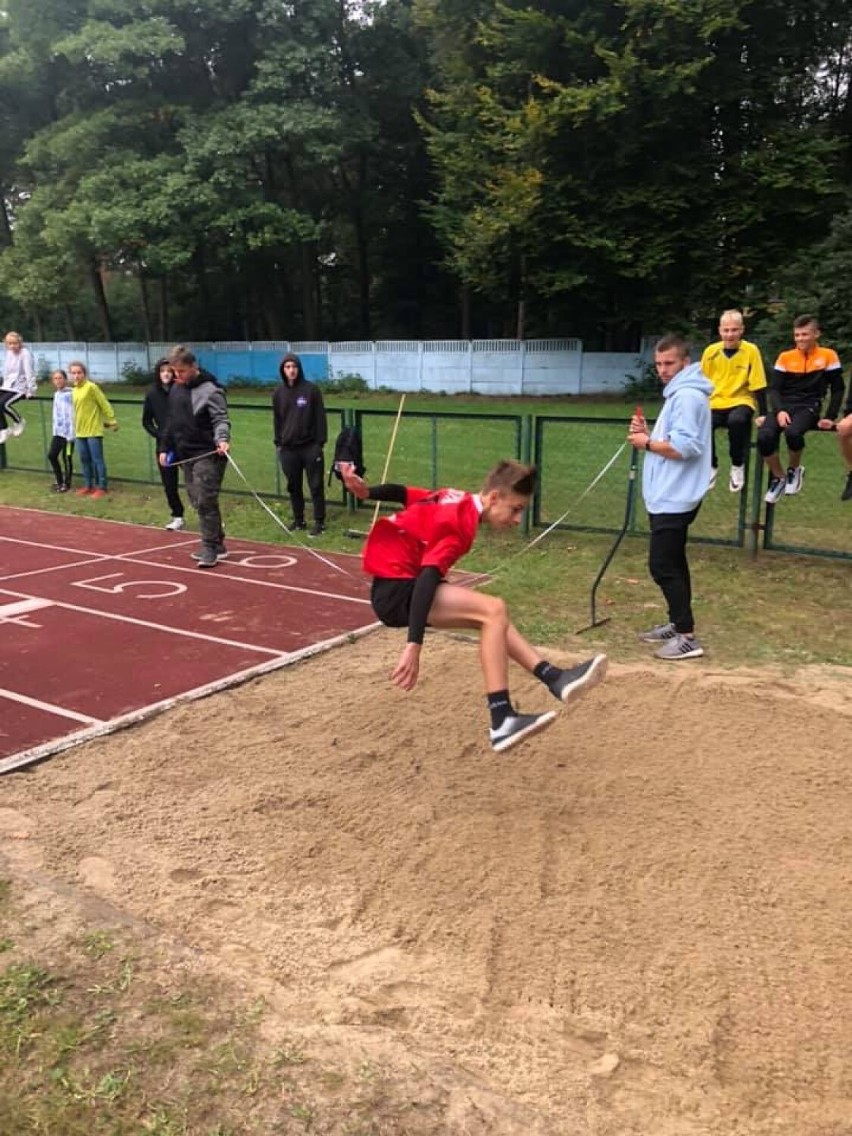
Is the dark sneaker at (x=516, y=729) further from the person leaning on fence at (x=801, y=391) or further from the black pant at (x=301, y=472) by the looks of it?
the black pant at (x=301, y=472)

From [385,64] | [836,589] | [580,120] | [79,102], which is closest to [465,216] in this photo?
[580,120]

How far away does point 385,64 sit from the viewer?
35.8 meters

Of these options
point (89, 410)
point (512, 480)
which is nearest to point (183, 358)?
point (89, 410)

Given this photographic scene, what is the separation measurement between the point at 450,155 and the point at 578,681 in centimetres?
3016

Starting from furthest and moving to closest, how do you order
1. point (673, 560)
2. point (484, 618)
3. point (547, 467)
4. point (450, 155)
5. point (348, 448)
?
point (450, 155), point (547, 467), point (348, 448), point (673, 560), point (484, 618)

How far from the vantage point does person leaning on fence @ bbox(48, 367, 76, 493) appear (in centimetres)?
1304

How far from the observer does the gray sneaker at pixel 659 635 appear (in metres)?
6.66

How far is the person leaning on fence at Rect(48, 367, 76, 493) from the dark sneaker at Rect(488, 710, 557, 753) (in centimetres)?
1071

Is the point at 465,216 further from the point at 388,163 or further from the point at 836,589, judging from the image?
the point at 836,589

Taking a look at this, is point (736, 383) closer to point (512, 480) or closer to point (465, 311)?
point (512, 480)

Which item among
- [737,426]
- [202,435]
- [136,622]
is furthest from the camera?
[202,435]

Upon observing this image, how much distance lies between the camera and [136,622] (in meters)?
7.26

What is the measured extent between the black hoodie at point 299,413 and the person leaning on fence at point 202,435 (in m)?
1.41

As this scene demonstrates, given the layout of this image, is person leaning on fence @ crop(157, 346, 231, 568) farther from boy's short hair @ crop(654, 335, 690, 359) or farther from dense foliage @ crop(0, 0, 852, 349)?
dense foliage @ crop(0, 0, 852, 349)
